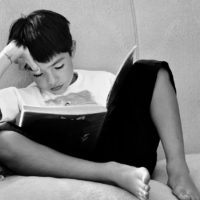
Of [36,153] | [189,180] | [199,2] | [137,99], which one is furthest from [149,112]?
[199,2]

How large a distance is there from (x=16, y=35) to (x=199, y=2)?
58 centimetres

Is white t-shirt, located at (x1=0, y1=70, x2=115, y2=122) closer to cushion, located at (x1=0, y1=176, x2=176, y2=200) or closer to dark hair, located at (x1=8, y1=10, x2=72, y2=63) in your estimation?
dark hair, located at (x1=8, y1=10, x2=72, y2=63)

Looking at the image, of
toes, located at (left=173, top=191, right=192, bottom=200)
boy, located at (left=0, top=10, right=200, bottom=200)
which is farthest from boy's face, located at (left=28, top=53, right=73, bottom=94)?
toes, located at (left=173, top=191, right=192, bottom=200)

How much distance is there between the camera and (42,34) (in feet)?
4.39

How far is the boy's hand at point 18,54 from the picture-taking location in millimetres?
1256

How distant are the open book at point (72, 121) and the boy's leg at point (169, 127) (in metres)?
0.10

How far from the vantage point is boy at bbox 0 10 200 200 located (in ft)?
3.50

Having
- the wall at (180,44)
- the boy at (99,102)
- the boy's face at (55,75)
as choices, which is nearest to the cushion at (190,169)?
the boy at (99,102)

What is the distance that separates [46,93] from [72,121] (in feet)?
0.98

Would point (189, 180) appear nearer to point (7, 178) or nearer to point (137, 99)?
point (137, 99)

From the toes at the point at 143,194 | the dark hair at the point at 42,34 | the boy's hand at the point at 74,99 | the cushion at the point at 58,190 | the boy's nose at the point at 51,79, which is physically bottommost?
the toes at the point at 143,194

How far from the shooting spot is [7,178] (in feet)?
3.52

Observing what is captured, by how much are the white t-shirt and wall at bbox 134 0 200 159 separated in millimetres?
186

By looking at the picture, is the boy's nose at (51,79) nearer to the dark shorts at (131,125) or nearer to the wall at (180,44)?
the dark shorts at (131,125)
